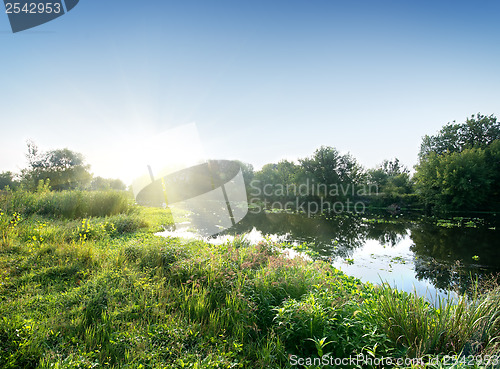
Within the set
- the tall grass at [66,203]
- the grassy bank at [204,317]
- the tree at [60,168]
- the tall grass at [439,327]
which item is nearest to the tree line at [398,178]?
the tree at [60,168]

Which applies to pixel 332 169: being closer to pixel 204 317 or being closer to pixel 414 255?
pixel 414 255

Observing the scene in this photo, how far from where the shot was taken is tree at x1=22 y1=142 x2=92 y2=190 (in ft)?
94.2

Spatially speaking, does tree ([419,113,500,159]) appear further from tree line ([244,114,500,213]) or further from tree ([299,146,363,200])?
tree ([299,146,363,200])

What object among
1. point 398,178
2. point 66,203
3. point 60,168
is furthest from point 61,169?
point 398,178

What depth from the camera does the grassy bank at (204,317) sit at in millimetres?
2438

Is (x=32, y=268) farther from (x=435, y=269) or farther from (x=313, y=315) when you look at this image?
(x=435, y=269)

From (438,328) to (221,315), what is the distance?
2.82 meters

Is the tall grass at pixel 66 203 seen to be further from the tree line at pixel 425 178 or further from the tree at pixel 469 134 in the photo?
the tree at pixel 469 134

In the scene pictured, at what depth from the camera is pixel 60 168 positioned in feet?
110

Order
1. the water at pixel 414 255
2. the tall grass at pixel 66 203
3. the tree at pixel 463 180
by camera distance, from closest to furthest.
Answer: the water at pixel 414 255 → the tall grass at pixel 66 203 → the tree at pixel 463 180

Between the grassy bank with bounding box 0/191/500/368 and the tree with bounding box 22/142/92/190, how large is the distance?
30321 millimetres

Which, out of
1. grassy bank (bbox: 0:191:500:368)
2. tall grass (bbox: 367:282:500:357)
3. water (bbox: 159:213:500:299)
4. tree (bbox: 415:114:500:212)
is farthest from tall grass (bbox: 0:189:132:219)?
tree (bbox: 415:114:500:212)

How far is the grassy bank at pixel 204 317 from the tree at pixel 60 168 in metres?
30.3

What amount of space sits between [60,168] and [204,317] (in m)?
42.4
